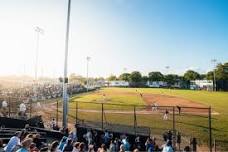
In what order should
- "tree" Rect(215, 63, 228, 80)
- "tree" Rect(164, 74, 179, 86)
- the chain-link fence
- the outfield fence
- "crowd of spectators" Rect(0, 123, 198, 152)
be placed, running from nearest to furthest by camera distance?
"crowd of spectators" Rect(0, 123, 198, 152), the chain-link fence, the outfield fence, "tree" Rect(215, 63, 228, 80), "tree" Rect(164, 74, 179, 86)

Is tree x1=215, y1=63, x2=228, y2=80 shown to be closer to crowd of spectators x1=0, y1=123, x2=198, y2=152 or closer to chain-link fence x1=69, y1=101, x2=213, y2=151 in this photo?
chain-link fence x1=69, y1=101, x2=213, y2=151

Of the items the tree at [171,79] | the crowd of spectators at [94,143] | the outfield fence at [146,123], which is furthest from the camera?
→ the tree at [171,79]

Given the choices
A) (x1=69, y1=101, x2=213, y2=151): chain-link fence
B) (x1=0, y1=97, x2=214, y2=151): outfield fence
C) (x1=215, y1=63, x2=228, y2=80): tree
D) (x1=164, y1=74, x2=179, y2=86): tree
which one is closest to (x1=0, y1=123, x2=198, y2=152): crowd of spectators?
(x1=69, y1=101, x2=213, y2=151): chain-link fence

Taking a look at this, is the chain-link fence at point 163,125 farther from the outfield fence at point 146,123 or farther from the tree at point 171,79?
the tree at point 171,79

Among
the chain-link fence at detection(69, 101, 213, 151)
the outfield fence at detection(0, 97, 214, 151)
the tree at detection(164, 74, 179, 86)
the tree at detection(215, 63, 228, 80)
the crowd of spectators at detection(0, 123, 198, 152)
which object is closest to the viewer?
the crowd of spectators at detection(0, 123, 198, 152)

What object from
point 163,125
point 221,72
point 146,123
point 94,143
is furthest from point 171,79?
point 94,143

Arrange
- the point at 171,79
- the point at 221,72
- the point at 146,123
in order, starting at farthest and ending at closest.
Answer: the point at 171,79
the point at 221,72
the point at 146,123

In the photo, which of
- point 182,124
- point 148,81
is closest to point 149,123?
point 182,124

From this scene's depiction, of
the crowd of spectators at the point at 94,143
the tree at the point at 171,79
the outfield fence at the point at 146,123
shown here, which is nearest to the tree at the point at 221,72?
the tree at the point at 171,79

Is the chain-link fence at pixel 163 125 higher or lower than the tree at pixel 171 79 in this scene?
lower

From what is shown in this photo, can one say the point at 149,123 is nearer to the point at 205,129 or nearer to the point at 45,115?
the point at 205,129

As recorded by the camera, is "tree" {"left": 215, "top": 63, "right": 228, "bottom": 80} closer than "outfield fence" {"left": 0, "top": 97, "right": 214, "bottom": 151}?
No

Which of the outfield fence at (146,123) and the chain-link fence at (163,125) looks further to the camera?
the outfield fence at (146,123)

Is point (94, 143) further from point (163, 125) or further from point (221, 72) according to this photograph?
point (221, 72)
